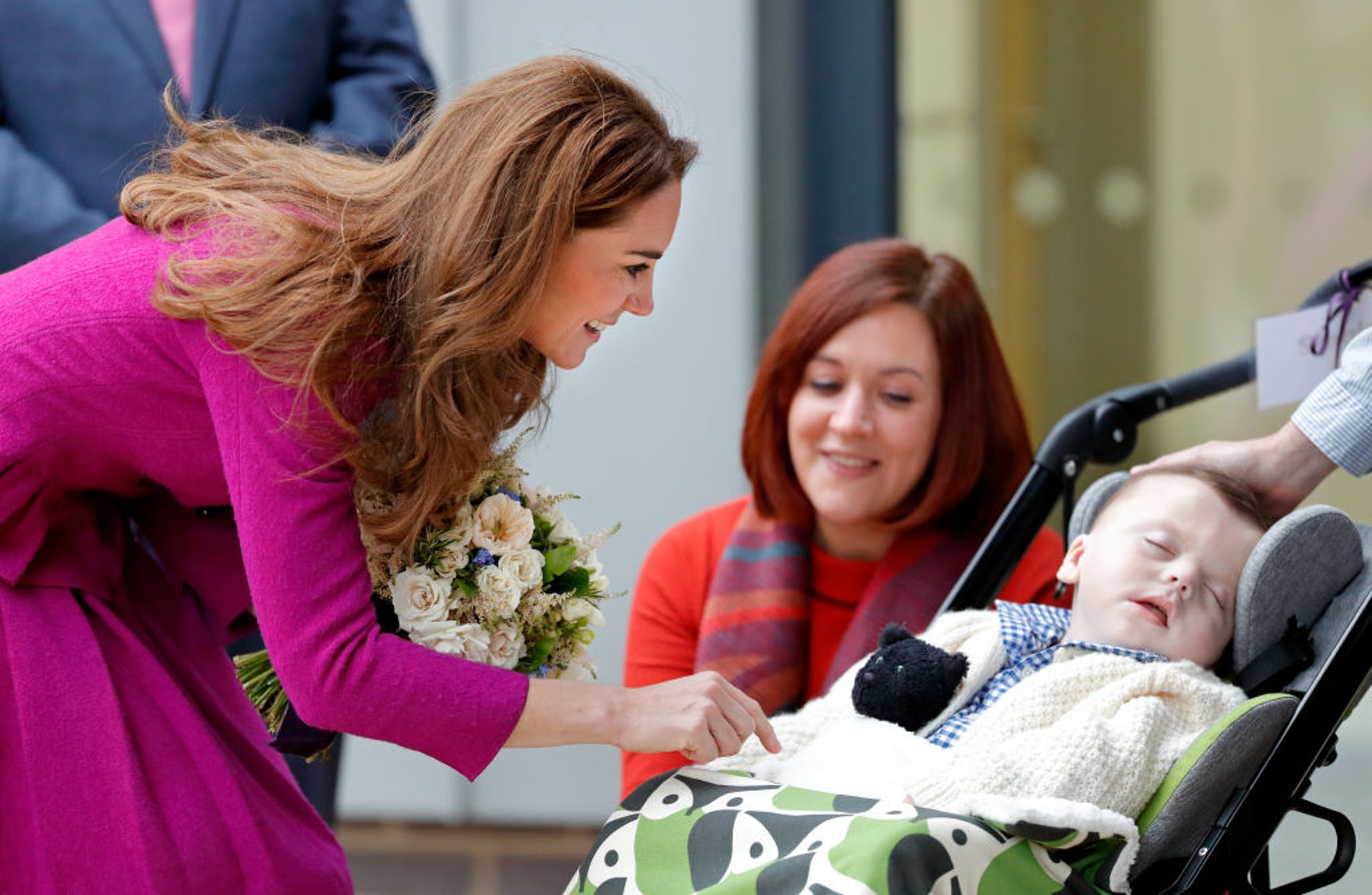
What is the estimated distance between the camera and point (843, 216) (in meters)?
3.90

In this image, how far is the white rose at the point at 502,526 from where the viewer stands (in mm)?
1701

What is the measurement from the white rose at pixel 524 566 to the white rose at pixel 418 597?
0.24ft

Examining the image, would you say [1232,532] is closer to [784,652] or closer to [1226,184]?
[784,652]

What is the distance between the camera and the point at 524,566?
1701 mm

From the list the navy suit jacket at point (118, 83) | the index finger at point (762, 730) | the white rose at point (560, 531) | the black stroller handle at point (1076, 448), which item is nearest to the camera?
the index finger at point (762, 730)

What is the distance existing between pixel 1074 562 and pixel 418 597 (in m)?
0.90

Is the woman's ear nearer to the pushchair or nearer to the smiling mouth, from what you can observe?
the pushchair

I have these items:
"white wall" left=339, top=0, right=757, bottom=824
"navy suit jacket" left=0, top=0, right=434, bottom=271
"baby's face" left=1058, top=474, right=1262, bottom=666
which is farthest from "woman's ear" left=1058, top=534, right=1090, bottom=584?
"white wall" left=339, top=0, right=757, bottom=824

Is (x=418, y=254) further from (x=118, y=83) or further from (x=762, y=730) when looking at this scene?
(x=118, y=83)

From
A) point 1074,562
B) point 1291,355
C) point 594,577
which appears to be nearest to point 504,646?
point 594,577

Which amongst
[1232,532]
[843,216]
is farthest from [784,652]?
[843,216]

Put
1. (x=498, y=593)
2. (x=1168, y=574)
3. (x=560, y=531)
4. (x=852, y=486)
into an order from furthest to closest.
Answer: (x=852, y=486), (x=1168, y=574), (x=560, y=531), (x=498, y=593)

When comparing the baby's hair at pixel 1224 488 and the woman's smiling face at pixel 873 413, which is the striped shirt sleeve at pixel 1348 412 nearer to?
the baby's hair at pixel 1224 488

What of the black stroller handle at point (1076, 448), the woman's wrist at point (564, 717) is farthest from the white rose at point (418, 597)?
the black stroller handle at point (1076, 448)
